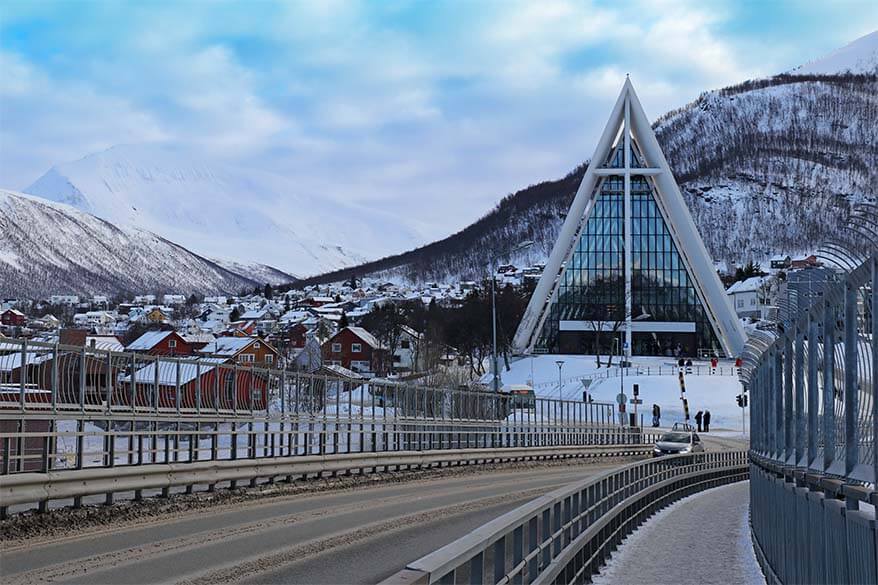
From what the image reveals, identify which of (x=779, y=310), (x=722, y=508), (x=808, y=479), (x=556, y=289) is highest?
(x=556, y=289)

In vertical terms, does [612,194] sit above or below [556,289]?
above

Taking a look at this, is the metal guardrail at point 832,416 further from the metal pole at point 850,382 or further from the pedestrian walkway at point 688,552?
the pedestrian walkway at point 688,552

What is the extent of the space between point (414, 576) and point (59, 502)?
1210 cm

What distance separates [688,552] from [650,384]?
227 feet

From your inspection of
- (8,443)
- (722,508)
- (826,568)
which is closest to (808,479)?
(826,568)

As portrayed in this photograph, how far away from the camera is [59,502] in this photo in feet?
53.2

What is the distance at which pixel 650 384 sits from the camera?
285 ft

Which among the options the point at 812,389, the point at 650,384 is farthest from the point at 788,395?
the point at 650,384

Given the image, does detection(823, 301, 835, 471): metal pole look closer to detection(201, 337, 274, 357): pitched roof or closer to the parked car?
the parked car

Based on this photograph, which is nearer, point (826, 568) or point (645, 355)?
point (826, 568)

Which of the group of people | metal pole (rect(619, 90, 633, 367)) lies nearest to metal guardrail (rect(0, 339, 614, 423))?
the group of people

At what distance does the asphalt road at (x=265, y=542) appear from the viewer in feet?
37.9

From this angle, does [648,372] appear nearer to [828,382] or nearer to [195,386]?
[195,386]

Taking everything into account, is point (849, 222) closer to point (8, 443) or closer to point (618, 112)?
point (8, 443)
